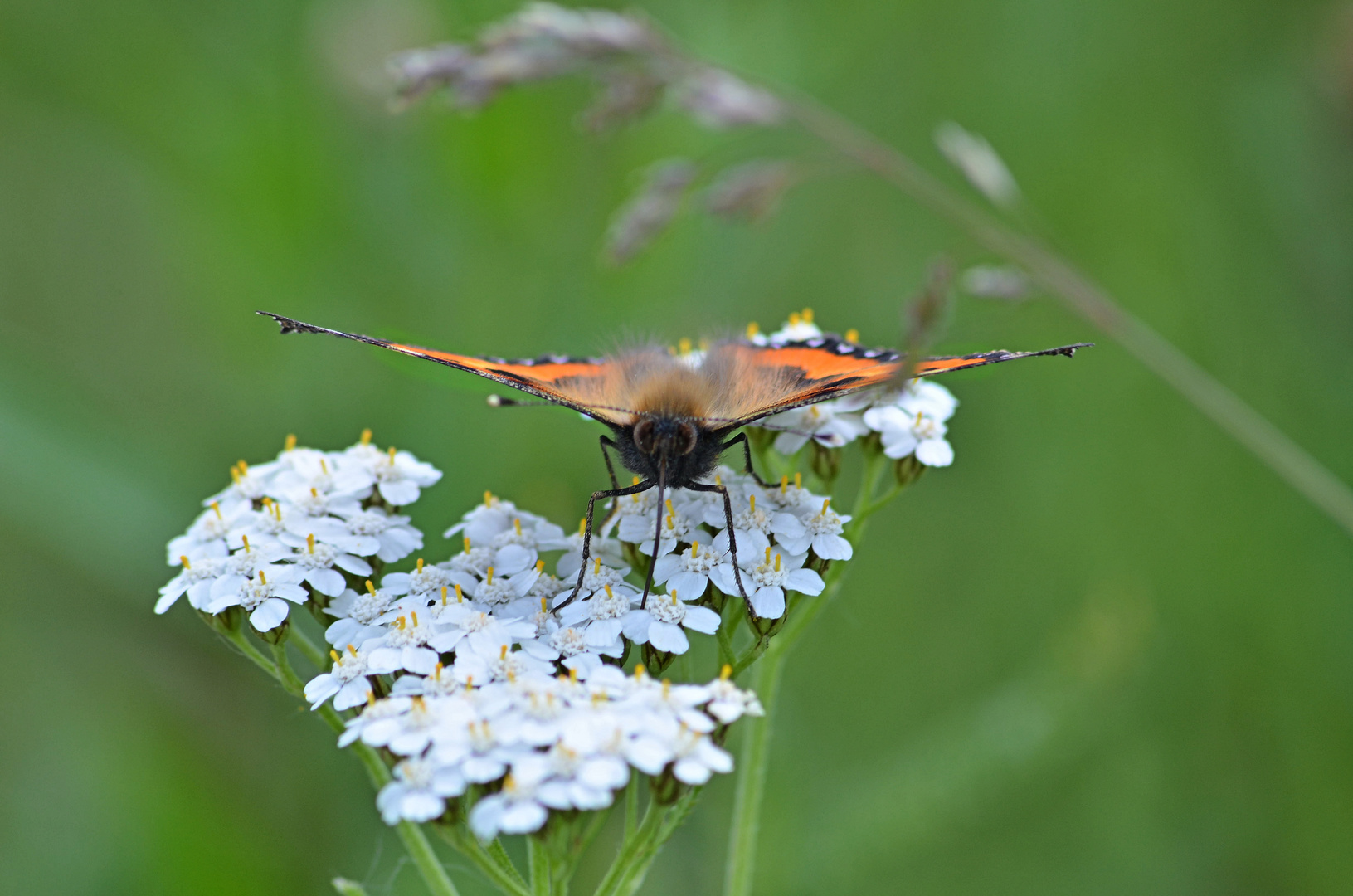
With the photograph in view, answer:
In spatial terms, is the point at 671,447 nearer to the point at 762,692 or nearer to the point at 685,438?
the point at 685,438

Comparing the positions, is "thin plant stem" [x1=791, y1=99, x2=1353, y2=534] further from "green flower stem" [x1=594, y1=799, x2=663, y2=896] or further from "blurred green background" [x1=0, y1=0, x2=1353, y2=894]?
"green flower stem" [x1=594, y1=799, x2=663, y2=896]

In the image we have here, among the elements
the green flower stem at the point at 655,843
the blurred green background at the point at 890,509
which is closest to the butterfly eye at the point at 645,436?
the green flower stem at the point at 655,843

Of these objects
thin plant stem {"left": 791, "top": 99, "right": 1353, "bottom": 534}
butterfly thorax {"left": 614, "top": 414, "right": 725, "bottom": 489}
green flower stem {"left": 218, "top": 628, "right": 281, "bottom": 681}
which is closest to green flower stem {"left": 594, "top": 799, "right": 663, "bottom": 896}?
butterfly thorax {"left": 614, "top": 414, "right": 725, "bottom": 489}

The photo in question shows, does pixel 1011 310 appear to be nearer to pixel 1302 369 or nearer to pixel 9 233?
pixel 1302 369

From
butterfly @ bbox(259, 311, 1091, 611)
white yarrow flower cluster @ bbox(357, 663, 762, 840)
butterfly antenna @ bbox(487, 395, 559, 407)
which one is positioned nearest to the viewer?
white yarrow flower cluster @ bbox(357, 663, 762, 840)

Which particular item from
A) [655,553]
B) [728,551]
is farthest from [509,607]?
[728,551]

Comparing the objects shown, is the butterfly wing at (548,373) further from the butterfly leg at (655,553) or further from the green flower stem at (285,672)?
the green flower stem at (285,672)
